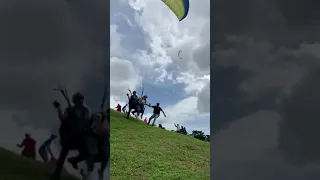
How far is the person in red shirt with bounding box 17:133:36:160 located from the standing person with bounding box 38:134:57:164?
0.06 metres

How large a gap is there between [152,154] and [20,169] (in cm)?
349

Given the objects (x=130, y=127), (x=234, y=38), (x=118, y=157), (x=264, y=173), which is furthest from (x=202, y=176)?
(x=234, y=38)

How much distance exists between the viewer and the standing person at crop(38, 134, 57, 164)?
13.9ft

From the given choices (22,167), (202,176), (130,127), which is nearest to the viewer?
(22,167)

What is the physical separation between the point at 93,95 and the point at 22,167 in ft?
3.13

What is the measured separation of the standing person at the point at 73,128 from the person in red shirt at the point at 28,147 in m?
0.26

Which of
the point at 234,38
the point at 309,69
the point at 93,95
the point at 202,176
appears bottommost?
the point at 202,176

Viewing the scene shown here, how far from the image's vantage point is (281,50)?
4492 mm

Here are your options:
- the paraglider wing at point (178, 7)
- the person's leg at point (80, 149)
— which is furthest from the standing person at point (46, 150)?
the paraglider wing at point (178, 7)

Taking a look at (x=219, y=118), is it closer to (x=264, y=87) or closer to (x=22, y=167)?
(x=264, y=87)

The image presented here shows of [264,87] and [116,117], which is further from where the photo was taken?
[116,117]

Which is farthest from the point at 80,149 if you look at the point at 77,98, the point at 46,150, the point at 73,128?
the point at 77,98

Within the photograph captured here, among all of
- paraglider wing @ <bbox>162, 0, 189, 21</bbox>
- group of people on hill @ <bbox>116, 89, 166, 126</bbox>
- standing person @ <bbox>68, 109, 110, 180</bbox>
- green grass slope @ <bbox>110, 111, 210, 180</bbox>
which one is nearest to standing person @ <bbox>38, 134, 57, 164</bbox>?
standing person @ <bbox>68, 109, 110, 180</bbox>

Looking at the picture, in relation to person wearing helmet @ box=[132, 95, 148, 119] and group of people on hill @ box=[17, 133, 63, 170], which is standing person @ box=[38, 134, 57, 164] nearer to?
group of people on hill @ box=[17, 133, 63, 170]
